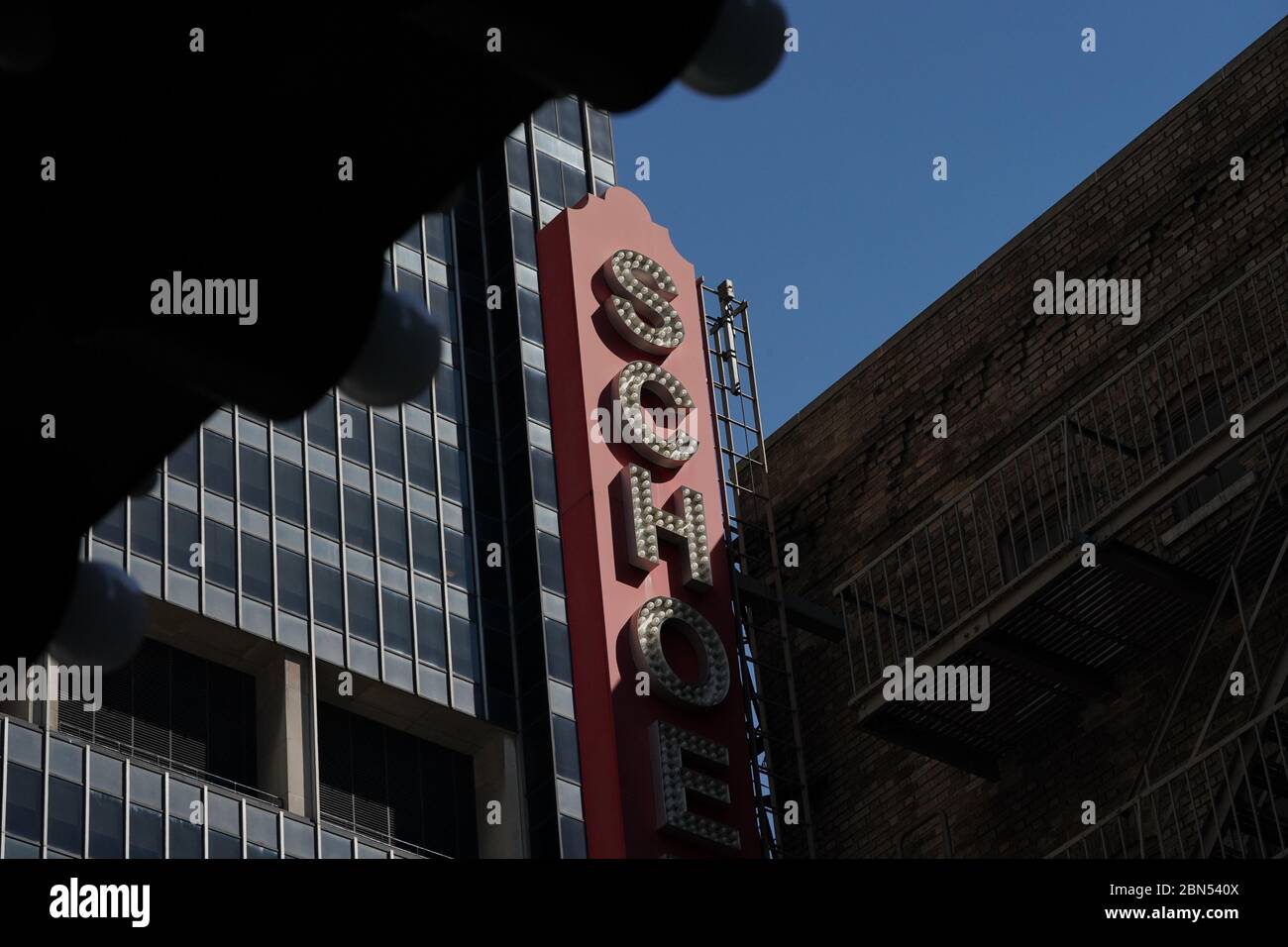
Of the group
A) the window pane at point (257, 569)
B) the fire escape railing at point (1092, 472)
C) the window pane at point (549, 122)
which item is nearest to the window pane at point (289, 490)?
the window pane at point (257, 569)

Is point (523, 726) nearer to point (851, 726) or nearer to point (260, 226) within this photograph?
point (851, 726)

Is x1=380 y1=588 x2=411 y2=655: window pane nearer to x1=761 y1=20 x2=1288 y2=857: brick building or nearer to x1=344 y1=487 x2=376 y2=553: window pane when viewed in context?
x1=344 y1=487 x2=376 y2=553: window pane

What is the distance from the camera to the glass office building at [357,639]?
1651 inches

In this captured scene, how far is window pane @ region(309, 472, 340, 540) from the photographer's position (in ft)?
154

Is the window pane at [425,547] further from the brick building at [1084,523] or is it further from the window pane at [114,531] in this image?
the brick building at [1084,523]

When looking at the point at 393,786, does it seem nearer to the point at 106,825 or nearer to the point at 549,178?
the point at 106,825

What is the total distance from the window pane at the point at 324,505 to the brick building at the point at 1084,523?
19.7 meters

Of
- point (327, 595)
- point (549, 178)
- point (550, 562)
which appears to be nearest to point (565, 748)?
point (550, 562)

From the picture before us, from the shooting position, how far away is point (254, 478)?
46.5m

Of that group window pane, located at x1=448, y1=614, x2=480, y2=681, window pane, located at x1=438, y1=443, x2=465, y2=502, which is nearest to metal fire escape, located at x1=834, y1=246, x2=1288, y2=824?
window pane, located at x1=448, y1=614, x2=480, y2=681

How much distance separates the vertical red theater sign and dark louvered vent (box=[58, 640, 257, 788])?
1127 centimetres

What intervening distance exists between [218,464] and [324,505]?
2627 mm
